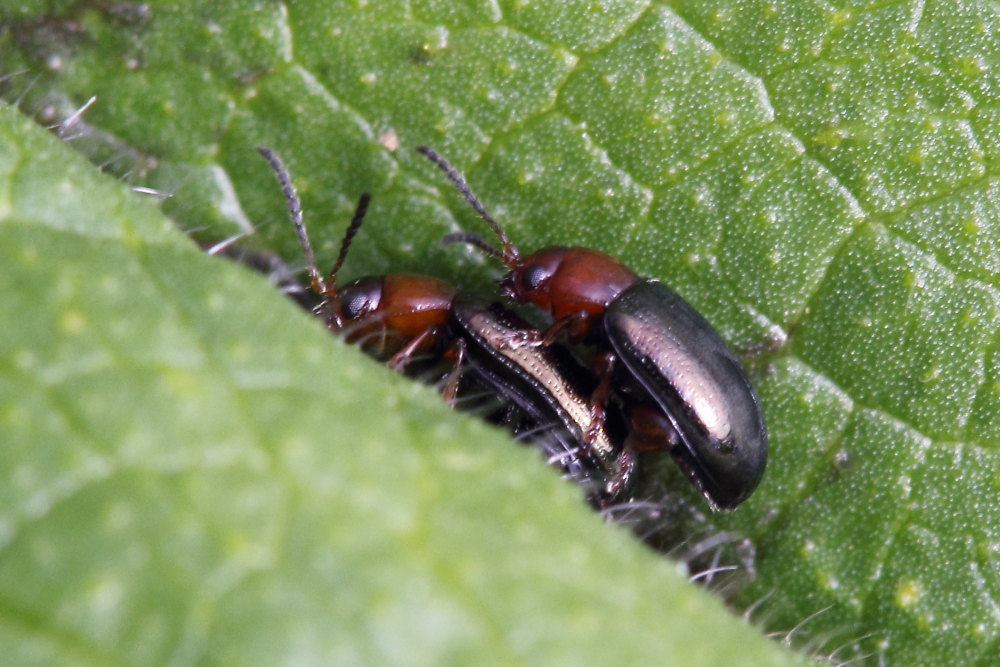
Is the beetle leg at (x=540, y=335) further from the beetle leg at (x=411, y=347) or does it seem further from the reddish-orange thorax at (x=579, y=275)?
the beetle leg at (x=411, y=347)

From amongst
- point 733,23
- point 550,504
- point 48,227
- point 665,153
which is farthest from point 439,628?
point 733,23

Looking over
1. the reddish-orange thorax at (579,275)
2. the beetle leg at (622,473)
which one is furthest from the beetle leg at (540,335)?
the beetle leg at (622,473)

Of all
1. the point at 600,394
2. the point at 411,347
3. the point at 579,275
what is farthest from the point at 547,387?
the point at 411,347

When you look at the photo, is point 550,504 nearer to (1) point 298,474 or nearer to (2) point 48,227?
(1) point 298,474

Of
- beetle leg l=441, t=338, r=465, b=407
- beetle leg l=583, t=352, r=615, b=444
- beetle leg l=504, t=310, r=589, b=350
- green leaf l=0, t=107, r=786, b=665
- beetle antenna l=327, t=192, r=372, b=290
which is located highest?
green leaf l=0, t=107, r=786, b=665

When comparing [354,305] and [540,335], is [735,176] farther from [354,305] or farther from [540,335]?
[354,305]

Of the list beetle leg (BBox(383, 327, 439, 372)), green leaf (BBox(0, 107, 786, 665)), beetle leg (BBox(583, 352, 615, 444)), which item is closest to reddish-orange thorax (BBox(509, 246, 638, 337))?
beetle leg (BBox(583, 352, 615, 444))

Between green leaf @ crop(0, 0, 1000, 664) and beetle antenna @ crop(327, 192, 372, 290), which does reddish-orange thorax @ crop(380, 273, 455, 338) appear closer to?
green leaf @ crop(0, 0, 1000, 664)
